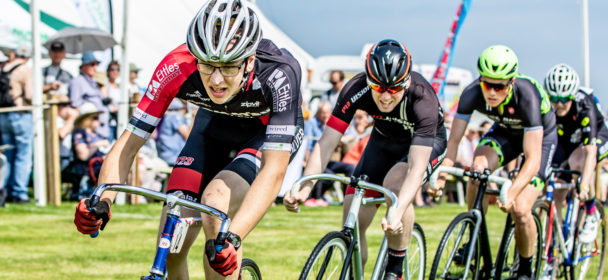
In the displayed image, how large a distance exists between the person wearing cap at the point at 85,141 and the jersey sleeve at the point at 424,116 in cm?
805

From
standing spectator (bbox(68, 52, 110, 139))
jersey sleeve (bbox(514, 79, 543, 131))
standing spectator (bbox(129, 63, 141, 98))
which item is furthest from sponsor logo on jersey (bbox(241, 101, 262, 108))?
standing spectator (bbox(129, 63, 141, 98))

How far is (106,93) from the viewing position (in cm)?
1410

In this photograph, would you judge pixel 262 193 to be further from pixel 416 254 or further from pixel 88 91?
pixel 88 91

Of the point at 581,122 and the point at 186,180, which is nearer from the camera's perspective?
the point at 186,180

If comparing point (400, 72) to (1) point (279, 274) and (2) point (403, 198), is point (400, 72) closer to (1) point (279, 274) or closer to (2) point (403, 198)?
(2) point (403, 198)

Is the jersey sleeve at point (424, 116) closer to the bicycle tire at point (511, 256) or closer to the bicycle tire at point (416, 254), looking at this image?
the bicycle tire at point (416, 254)

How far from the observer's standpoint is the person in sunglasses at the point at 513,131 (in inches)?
274

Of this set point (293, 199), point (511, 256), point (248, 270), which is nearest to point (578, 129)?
point (511, 256)

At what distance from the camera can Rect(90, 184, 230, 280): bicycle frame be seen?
3.80 meters

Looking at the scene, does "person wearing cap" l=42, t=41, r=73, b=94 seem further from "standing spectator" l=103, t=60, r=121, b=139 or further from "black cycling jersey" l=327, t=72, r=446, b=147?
"black cycling jersey" l=327, t=72, r=446, b=147

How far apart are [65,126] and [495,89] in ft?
26.7

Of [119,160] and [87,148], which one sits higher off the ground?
[87,148]

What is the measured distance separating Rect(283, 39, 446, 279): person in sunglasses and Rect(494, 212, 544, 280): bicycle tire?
4.32 ft

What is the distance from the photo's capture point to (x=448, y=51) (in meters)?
19.1
